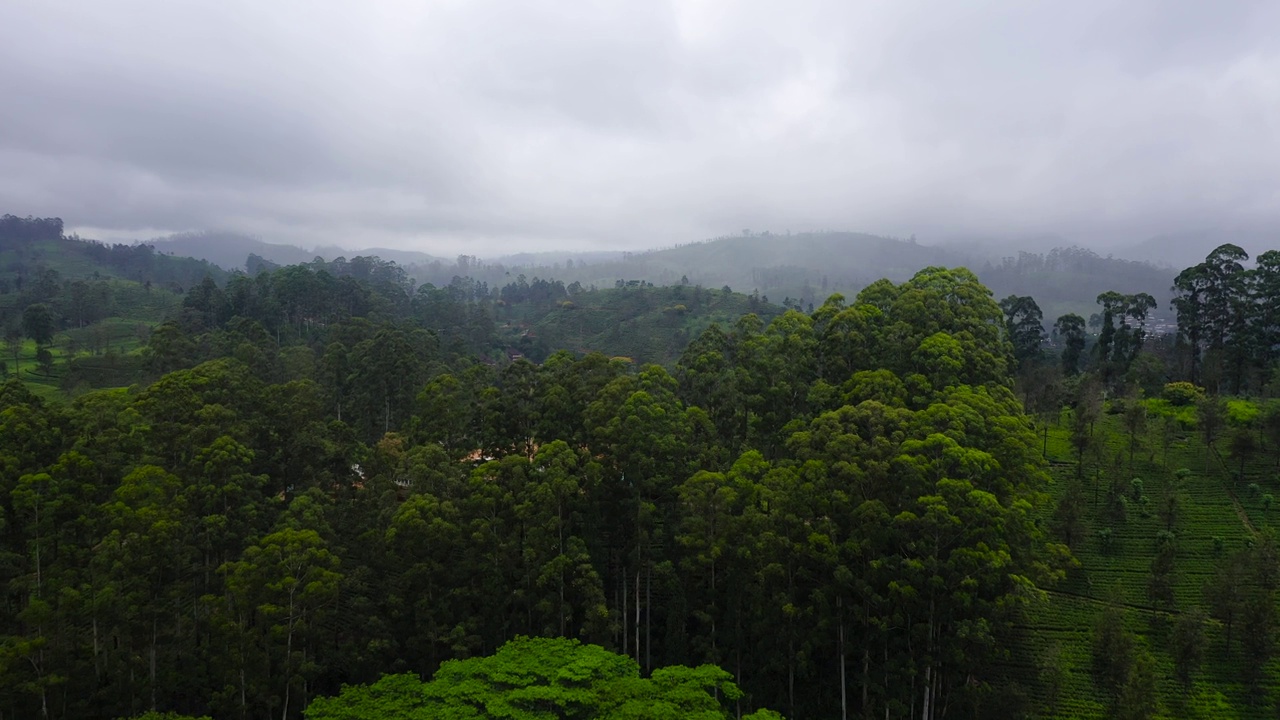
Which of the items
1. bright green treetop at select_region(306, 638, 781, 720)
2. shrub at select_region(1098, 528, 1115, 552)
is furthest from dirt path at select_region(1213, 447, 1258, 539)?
bright green treetop at select_region(306, 638, 781, 720)

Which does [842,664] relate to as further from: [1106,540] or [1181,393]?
[1181,393]

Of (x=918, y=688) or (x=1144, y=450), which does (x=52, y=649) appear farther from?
(x=1144, y=450)

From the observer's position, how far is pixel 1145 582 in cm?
2323

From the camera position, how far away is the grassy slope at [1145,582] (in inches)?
728

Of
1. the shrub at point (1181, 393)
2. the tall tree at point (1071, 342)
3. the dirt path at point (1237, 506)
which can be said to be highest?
the tall tree at point (1071, 342)

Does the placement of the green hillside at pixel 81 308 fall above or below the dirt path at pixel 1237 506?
above

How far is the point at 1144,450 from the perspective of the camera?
104 ft

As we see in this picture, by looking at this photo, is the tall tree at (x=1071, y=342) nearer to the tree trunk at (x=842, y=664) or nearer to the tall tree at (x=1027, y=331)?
the tall tree at (x=1027, y=331)

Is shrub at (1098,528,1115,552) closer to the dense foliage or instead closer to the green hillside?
the dense foliage

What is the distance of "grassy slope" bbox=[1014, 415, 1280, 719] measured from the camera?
18500mm

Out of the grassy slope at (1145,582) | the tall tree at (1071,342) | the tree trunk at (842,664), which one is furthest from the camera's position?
the tall tree at (1071,342)

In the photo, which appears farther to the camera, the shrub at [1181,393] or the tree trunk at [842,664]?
the shrub at [1181,393]

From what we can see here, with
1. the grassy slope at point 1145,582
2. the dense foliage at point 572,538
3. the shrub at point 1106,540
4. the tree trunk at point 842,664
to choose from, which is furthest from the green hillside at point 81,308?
the shrub at point 1106,540

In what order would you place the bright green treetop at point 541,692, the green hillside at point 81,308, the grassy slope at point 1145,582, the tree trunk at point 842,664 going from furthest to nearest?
the green hillside at point 81,308 → the grassy slope at point 1145,582 → the tree trunk at point 842,664 → the bright green treetop at point 541,692
